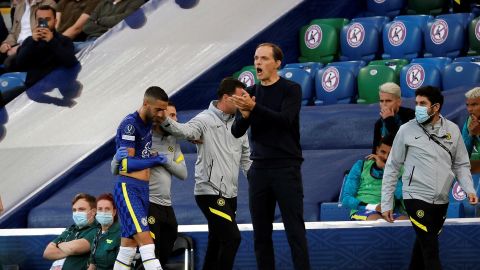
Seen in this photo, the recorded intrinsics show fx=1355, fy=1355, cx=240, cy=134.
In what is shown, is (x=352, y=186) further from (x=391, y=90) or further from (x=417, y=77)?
(x=417, y=77)

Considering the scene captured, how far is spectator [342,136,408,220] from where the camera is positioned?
10680 millimetres

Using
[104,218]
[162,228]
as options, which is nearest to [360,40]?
[104,218]


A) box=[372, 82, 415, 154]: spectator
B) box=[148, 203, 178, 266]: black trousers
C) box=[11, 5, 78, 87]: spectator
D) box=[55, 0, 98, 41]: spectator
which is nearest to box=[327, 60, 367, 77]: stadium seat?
box=[372, 82, 415, 154]: spectator

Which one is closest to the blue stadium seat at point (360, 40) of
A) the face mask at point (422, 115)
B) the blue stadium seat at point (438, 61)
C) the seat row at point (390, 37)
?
the seat row at point (390, 37)

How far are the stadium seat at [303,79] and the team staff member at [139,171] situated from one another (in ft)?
12.3

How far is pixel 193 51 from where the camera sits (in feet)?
47.2

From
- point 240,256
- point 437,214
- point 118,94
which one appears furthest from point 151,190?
point 118,94

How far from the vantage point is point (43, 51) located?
14406mm

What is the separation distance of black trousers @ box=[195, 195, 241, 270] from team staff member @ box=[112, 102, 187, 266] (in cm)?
28

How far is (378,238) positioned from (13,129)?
16.6ft

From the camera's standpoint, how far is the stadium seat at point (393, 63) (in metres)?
12.8

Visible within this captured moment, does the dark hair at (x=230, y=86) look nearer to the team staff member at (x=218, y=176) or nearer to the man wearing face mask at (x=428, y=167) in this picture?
the team staff member at (x=218, y=176)

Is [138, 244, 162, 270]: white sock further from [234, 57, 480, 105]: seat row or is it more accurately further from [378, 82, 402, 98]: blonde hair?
[234, 57, 480, 105]: seat row

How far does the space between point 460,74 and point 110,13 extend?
4782 mm
